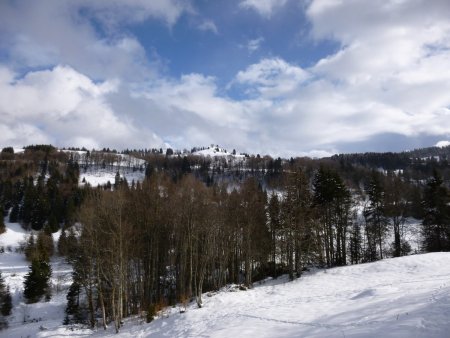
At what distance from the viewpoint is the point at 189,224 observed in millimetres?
32688

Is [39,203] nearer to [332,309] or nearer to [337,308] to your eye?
[332,309]

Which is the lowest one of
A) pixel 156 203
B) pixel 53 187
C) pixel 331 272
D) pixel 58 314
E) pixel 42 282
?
pixel 58 314

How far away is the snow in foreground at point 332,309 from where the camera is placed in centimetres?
1339

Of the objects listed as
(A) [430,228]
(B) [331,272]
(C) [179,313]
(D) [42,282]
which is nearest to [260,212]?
(B) [331,272]

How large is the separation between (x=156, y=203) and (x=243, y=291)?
1267 cm

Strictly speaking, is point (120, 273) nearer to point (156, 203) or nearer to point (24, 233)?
point (156, 203)

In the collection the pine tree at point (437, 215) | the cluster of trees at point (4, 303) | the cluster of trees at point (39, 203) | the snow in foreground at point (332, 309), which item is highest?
the cluster of trees at point (39, 203)

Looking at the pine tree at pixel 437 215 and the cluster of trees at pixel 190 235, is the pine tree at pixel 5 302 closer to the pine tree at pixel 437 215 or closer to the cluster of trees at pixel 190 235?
the cluster of trees at pixel 190 235

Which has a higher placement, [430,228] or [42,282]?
[430,228]

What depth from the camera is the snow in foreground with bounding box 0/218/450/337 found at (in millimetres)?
13390

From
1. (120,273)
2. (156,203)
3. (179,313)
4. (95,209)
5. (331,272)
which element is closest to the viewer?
(179,313)

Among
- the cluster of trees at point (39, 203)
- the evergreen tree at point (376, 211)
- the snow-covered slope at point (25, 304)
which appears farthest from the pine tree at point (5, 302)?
the cluster of trees at point (39, 203)

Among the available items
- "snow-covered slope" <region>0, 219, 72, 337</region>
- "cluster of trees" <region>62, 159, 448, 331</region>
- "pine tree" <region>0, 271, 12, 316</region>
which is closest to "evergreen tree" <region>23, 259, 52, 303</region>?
"snow-covered slope" <region>0, 219, 72, 337</region>

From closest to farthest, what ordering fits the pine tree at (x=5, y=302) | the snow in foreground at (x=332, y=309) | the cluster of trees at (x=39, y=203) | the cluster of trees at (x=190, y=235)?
the snow in foreground at (x=332, y=309)
the cluster of trees at (x=190, y=235)
the pine tree at (x=5, y=302)
the cluster of trees at (x=39, y=203)
